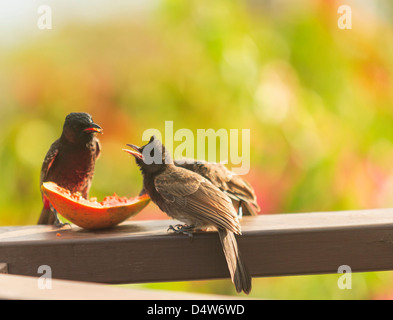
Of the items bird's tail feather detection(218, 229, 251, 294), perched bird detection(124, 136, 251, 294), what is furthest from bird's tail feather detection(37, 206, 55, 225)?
bird's tail feather detection(218, 229, 251, 294)

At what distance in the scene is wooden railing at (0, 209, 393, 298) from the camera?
4.33ft

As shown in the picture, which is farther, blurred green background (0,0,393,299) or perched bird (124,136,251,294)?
blurred green background (0,0,393,299)

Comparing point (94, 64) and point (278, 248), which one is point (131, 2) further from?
point (278, 248)

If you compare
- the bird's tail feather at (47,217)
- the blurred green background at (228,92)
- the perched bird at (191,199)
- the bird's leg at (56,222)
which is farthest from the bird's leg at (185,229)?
the blurred green background at (228,92)

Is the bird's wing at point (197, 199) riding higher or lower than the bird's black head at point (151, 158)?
lower

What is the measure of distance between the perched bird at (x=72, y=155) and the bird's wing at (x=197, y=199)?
30 cm

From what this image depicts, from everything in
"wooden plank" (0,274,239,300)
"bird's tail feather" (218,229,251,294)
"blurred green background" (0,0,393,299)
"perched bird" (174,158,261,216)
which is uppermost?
"blurred green background" (0,0,393,299)

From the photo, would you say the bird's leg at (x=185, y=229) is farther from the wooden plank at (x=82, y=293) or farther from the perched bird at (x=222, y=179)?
the wooden plank at (x=82, y=293)

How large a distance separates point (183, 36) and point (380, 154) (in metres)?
1.46

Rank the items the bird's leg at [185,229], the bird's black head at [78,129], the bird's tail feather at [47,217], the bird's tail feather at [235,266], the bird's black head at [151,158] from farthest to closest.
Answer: the bird's tail feather at [47,217]
the bird's black head at [78,129]
the bird's black head at [151,158]
the bird's leg at [185,229]
the bird's tail feather at [235,266]

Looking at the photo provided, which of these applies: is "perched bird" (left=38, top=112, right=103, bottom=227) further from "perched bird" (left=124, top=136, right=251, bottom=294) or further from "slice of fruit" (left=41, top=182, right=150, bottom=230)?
"perched bird" (left=124, top=136, right=251, bottom=294)

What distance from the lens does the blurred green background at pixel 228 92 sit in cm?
306

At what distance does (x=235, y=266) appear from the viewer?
A: 1237 mm

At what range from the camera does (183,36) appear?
3387 mm
